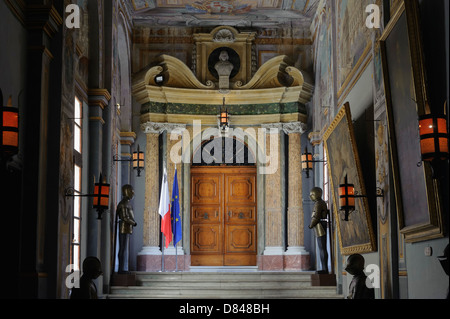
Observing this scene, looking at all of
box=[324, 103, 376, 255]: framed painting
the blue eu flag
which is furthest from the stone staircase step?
box=[324, 103, 376, 255]: framed painting

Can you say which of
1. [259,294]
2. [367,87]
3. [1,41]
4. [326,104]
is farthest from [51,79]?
[326,104]

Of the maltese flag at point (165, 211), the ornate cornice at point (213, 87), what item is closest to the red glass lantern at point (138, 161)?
the maltese flag at point (165, 211)

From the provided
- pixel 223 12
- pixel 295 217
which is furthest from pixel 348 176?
pixel 223 12

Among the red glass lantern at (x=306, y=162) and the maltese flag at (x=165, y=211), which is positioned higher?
the red glass lantern at (x=306, y=162)

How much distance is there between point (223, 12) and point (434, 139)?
427 inches

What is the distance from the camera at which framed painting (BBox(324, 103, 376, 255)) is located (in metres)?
9.57

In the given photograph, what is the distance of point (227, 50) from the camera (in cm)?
1667

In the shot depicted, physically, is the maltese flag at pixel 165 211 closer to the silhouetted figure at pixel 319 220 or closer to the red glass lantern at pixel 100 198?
the silhouetted figure at pixel 319 220

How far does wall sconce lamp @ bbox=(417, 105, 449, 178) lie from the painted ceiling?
9857 millimetres

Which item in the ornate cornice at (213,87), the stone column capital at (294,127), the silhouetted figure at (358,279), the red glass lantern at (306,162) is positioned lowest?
the silhouetted figure at (358,279)

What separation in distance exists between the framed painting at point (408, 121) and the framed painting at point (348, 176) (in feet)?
6.63

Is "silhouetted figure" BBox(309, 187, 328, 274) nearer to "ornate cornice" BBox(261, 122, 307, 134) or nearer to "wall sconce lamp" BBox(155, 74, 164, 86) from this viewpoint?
"ornate cornice" BBox(261, 122, 307, 134)

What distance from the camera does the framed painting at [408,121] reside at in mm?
6418

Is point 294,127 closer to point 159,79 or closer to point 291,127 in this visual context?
point 291,127
